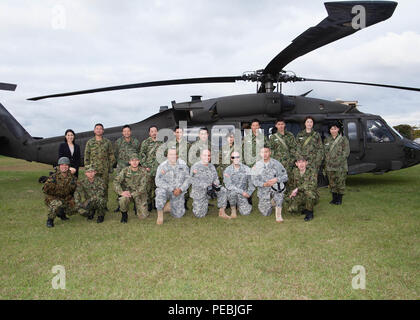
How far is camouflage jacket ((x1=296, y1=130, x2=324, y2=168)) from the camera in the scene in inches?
269

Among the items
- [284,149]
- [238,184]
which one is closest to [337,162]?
[284,149]

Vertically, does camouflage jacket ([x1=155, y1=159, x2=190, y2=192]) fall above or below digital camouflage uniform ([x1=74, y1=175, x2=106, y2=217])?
above

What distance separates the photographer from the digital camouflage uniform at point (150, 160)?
21.2 feet

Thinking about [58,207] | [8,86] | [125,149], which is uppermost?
[8,86]

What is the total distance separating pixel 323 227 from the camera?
195 inches

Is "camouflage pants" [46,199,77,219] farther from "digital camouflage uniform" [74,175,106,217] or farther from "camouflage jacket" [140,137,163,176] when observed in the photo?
"camouflage jacket" [140,137,163,176]

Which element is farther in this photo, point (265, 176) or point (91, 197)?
point (265, 176)

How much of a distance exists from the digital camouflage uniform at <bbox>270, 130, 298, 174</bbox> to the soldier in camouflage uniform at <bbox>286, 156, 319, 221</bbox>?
92 centimetres

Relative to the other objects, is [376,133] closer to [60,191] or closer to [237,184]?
[237,184]

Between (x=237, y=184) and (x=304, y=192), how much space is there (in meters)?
1.27

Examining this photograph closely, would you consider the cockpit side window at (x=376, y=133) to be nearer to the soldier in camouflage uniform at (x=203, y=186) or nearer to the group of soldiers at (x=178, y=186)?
the group of soldiers at (x=178, y=186)

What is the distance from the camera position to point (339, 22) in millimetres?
4227

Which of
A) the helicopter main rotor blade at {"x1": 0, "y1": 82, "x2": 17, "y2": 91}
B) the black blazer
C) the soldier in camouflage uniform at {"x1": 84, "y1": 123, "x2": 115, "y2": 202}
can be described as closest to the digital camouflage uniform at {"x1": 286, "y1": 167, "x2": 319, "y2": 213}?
the soldier in camouflage uniform at {"x1": 84, "y1": 123, "x2": 115, "y2": 202}

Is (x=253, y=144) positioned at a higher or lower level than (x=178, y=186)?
higher
